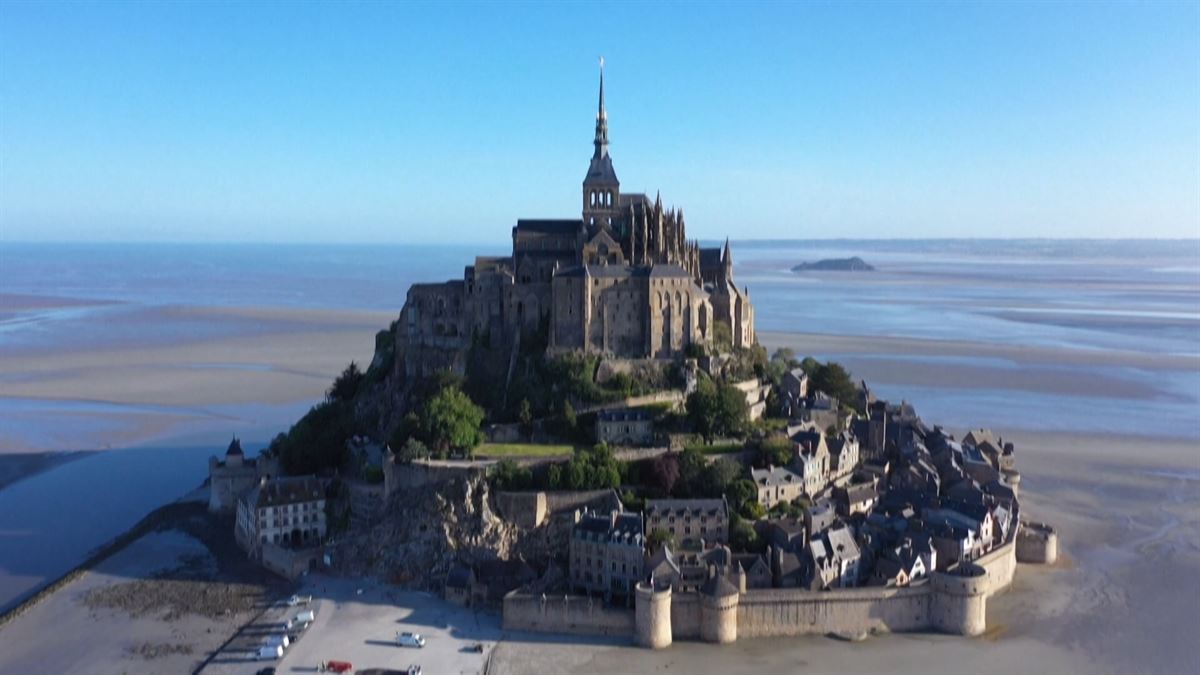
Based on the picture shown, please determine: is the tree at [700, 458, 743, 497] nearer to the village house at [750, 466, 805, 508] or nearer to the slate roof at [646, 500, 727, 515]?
the village house at [750, 466, 805, 508]

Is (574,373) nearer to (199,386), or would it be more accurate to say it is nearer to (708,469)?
(708,469)

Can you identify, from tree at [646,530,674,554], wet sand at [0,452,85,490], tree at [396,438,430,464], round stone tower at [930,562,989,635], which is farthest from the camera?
wet sand at [0,452,85,490]

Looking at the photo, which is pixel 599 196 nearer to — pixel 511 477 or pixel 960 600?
pixel 511 477

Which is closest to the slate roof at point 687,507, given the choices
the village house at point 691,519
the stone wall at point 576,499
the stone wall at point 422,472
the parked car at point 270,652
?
the village house at point 691,519

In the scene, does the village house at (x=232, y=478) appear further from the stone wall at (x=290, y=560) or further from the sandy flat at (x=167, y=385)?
the sandy flat at (x=167, y=385)

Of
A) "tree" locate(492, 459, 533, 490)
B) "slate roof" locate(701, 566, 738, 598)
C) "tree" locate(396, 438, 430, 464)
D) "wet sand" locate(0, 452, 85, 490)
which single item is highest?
"tree" locate(396, 438, 430, 464)

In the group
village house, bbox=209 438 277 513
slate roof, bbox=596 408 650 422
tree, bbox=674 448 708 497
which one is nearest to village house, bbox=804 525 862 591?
tree, bbox=674 448 708 497
